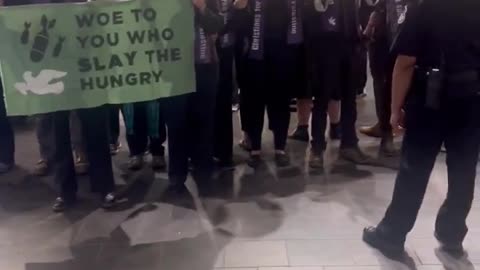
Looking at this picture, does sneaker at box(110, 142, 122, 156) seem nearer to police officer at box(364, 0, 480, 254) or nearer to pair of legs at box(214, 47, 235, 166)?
pair of legs at box(214, 47, 235, 166)

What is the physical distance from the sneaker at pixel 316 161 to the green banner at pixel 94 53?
1.09 meters

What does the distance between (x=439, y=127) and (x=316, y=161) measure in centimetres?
149

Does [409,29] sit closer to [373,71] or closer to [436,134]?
[436,134]

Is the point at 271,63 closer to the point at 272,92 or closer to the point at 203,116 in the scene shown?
the point at 272,92

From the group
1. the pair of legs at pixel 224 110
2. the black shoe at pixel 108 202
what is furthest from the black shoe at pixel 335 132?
the black shoe at pixel 108 202

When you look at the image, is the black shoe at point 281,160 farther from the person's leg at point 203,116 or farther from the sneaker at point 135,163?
the sneaker at point 135,163

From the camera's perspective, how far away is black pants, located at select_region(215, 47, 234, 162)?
4.08 meters

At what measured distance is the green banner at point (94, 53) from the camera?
10.8 feet

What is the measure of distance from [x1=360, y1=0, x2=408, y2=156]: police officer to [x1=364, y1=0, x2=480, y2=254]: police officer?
1.30 metres

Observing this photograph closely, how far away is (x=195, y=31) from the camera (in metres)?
3.60

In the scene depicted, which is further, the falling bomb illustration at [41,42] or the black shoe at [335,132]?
the black shoe at [335,132]

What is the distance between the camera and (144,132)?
14.3ft

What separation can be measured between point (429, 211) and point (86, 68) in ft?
6.41

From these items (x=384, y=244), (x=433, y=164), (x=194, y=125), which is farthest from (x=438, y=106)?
(x=194, y=125)
